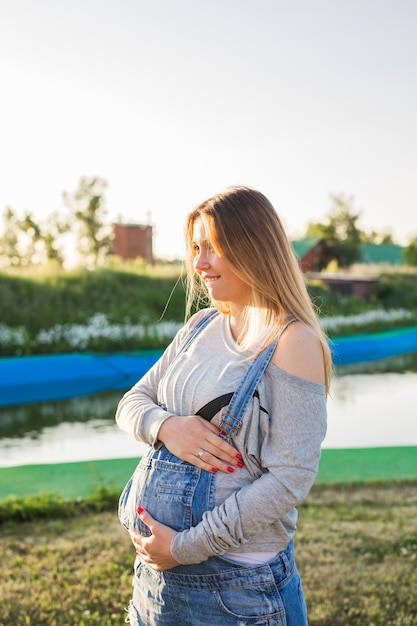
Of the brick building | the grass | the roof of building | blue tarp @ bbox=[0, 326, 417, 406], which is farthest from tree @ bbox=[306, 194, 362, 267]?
the grass

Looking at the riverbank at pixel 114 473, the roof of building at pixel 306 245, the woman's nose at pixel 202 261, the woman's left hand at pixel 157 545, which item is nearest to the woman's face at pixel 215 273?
the woman's nose at pixel 202 261

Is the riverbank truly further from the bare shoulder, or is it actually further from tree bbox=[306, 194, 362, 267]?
tree bbox=[306, 194, 362, 267]

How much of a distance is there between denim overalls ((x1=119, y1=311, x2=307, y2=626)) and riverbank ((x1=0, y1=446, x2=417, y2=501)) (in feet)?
9.15

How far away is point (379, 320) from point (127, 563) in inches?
650

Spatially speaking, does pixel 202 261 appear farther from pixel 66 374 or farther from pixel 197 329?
pixel 66 374

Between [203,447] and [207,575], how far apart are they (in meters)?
0.26

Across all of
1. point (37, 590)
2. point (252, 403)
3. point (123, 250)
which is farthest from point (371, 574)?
point (123, 250)

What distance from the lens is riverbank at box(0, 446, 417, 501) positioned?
168 inches

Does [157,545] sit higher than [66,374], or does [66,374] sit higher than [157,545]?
[157,545]

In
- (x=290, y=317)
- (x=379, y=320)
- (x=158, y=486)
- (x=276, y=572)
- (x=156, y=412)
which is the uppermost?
(x=290, y=317)

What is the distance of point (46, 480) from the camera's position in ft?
14.5

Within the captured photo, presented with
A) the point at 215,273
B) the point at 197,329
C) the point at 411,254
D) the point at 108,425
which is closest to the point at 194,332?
the point at 197,329

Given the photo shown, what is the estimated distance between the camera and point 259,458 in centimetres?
139

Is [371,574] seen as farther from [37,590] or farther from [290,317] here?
[290,317]
